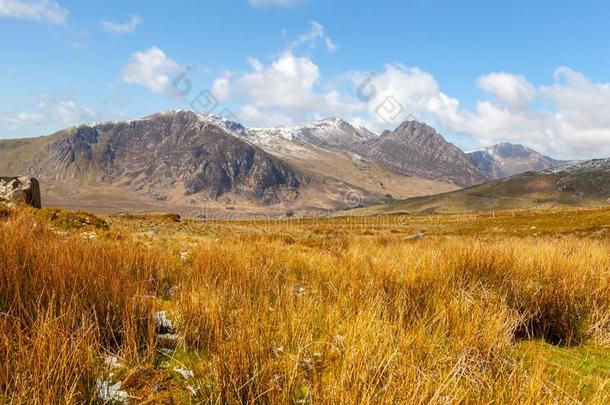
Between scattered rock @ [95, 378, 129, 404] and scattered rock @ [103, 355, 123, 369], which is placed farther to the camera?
scattered rock @ [103, 355, 123, 369]

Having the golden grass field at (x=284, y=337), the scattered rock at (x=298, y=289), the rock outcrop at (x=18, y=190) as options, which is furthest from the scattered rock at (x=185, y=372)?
the rock outcrop at (x=18, y=190)

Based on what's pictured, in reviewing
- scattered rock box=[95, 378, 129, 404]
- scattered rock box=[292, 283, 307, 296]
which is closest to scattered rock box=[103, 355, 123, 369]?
scattered rock box=[95, 378, 129, 404]

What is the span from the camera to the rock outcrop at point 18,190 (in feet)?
83.0

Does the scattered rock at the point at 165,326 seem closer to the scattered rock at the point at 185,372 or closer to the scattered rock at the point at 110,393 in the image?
the scattered rock at the point at 185,372

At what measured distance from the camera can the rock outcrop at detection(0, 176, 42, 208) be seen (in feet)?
83.0

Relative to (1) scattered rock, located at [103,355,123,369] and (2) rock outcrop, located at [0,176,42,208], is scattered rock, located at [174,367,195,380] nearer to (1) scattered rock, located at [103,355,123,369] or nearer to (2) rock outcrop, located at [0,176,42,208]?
(1) scattered rock, located at [103,355,123,369]

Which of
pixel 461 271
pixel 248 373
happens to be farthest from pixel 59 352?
pixel 461 271

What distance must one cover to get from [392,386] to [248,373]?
37.8 inches

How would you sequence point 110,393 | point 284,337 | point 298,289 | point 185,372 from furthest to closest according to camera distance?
point 298,289
point 284,337
point 185,372
point 110,393

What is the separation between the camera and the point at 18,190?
26.0m

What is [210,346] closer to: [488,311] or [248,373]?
[248,373]

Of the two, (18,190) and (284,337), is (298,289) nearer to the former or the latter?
(284,337)

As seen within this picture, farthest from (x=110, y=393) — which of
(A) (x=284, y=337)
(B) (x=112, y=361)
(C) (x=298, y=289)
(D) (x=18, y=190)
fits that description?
(D) (x=18, y=190)

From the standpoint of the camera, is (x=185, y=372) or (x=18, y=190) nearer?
(x=185, y=372)
